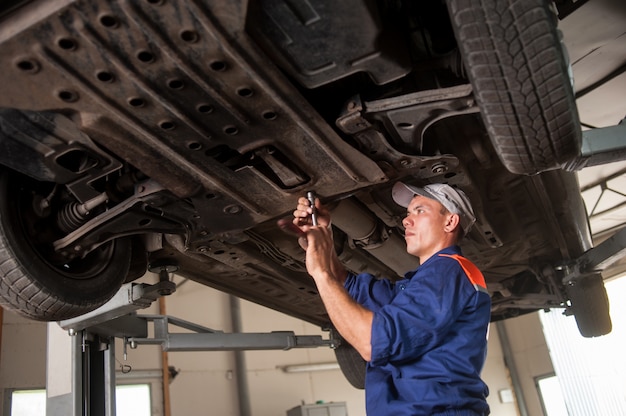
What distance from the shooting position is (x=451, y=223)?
2.07 meters

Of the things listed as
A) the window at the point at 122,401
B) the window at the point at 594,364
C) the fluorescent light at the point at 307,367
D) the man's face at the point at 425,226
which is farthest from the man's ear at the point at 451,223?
the window at the point at 594,364

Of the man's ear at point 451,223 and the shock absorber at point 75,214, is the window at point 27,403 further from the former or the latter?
the man's ear at point 451,223

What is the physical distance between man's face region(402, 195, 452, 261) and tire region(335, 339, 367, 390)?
272cm

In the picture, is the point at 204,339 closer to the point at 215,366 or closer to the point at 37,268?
the point at 37,268

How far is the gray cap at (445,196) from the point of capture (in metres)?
2.08

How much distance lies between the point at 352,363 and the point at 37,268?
10.5ft

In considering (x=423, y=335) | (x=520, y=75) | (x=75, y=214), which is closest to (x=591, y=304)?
(x=423, y=335)

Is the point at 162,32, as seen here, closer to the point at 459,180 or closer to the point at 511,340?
the point at 459,180

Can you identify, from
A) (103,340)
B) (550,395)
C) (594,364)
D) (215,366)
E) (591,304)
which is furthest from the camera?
(550,395)

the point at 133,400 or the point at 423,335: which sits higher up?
the point at 133,400

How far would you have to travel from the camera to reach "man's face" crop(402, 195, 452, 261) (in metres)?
2.04

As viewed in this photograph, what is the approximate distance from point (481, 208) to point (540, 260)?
166 centimetres

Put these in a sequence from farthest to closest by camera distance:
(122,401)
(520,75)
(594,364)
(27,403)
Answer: (594,364), (122,401), (27,403), (520,75)

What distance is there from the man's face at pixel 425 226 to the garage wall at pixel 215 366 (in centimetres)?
557
